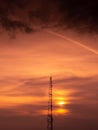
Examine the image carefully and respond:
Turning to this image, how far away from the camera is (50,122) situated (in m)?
15.3

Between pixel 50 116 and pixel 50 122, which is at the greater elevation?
pixel 50 116

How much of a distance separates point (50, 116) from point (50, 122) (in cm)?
114

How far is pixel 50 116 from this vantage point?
50.2 feet
